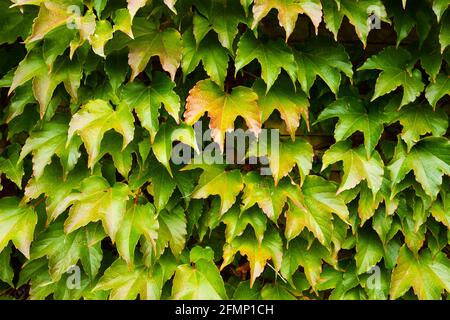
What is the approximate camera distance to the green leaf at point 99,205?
61.4 inches

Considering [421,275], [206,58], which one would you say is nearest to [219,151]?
[206,58]

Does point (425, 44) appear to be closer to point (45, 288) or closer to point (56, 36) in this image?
point (56, 36)

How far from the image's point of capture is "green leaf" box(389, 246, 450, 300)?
1788 mm

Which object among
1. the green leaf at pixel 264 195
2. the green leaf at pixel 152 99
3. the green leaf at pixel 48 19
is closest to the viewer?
the green leaf at pixel 48 19

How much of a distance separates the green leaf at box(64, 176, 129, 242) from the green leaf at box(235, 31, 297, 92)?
1.95 ft

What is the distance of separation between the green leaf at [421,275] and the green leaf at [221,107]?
0.81 metres

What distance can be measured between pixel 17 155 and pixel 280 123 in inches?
39.6

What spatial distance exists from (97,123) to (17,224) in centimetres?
51

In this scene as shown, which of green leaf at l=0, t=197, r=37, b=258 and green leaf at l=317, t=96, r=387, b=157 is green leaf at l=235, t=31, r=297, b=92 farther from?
green leaf at l=0, t=197, r=37, b=258

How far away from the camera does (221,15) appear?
157cm

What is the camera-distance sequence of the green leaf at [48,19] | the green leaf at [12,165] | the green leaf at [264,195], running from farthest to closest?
the green leaf at [12,165]
the green leaf at [264,195]
the green leaf at [48,19]

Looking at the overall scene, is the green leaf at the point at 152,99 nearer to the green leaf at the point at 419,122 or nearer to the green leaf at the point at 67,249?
the green leaf at the point at 67,249

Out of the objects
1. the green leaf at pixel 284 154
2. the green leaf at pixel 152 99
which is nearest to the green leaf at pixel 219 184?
the green leaf at pixel 284 154
